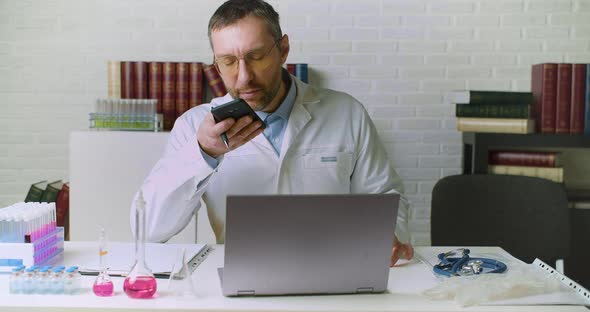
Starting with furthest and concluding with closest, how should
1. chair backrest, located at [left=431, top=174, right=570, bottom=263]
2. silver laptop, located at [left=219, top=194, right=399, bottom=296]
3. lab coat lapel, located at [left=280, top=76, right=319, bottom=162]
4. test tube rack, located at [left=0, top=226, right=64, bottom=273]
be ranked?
1. chair backrest, located at [left=431, top=174, right=570, bottom=263]
2. lab coat lapel, located at [left=280, top=76, right=319, bottom=162]
3. test tube rack, located at [left=0, top=226, right=64, bottom=273]
4. silver laptop, located at [left=219, top=194, right=399, bottom=296]

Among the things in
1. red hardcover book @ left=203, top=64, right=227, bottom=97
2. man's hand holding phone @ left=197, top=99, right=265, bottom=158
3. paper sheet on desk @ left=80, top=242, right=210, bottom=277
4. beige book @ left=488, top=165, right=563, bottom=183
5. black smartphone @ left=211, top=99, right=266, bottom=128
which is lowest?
paper sheet on desk @ left=80, top=242, right=210, bottom=277

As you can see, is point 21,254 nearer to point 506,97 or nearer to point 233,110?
point 233,110

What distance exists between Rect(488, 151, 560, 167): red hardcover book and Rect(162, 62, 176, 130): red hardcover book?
5.01 ft

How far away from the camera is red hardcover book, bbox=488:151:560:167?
3264 millimetres

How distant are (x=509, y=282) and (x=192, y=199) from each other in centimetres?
90

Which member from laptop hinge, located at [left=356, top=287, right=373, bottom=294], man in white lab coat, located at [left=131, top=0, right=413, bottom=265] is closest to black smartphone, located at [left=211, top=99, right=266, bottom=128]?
man in white lab coat, located at [left=131, top=0, right=413, bottom=265]

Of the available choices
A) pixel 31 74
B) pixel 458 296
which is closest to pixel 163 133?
pixel 31 74

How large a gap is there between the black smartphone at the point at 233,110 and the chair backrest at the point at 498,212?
44.0 inches

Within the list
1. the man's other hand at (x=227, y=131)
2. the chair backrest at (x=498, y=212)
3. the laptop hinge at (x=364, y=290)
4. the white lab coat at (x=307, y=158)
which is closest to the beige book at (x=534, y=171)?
the chair backrest at (x=498, y=212)

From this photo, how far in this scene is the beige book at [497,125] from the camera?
3.21 metres

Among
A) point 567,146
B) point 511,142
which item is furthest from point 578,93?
point 511,142

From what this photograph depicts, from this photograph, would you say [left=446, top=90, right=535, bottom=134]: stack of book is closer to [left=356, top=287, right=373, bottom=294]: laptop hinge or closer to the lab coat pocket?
the lab coat pocket

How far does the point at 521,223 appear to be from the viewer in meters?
2.58

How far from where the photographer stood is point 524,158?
10.8ft
